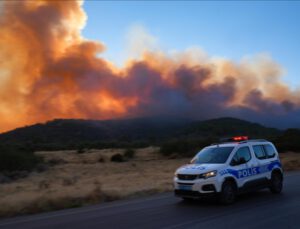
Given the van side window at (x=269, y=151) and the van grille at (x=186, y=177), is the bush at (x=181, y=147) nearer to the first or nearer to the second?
the van side window at (x=269, y=151)

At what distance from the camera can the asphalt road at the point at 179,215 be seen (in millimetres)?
10430

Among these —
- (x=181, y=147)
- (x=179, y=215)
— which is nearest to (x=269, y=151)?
(x=179, y=215)

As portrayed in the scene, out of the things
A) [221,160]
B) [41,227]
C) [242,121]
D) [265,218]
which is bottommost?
[265,218]

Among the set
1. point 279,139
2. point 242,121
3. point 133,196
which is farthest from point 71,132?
point 133,196

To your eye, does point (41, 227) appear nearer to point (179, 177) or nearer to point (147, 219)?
point (147, 219)

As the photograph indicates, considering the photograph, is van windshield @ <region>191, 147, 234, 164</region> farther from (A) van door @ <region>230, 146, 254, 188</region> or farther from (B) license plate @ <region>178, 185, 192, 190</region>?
(B) license plate @ <region>178, 185, 192, 190</region>

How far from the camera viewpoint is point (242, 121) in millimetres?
138750

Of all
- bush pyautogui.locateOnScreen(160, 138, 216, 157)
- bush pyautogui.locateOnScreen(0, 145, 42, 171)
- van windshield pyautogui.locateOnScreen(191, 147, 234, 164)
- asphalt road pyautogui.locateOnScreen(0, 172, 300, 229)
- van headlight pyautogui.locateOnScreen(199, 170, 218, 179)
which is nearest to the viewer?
asphalt road pyautogui.locateOnScreen(0, 172, 300, 229)

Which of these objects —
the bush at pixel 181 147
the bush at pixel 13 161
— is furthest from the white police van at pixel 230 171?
the bush at pixel 181 147

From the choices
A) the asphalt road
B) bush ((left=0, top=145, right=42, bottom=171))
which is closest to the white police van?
the asphalt road

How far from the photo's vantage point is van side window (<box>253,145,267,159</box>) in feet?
49.4

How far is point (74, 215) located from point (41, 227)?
1.97 m

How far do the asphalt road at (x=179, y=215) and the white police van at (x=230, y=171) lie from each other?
17.2 inches

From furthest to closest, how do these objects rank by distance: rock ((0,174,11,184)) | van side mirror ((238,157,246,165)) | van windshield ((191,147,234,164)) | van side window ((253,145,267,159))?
rock ((0,174,11,184))
van side window ((253,145,267,159))
van side mirror ((238,157,246,165))
van windshield ((191,147,234,164))
